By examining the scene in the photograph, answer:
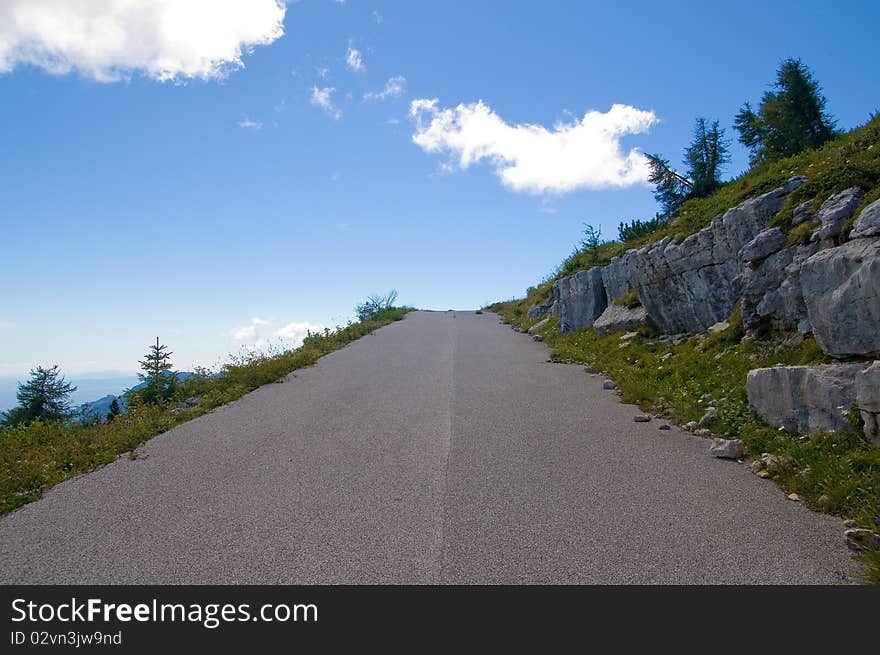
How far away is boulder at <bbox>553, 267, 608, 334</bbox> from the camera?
18359mm

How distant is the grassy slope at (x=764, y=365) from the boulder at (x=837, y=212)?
8.0 inches

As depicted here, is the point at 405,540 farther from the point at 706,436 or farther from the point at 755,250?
the point at 755,250

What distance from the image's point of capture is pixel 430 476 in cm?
621

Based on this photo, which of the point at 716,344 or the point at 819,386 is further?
the point at 716,344

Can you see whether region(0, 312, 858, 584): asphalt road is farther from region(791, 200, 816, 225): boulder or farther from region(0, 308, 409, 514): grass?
region(791, 200, 816, 225): boulder

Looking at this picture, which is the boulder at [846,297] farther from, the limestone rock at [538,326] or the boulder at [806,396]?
the limestone rock at [538,326]

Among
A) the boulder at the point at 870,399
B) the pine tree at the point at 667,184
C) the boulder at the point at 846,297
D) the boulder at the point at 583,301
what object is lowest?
the boulder at the point at 870,399

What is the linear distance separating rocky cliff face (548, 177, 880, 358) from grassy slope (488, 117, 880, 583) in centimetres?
36

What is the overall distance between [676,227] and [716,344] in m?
6.61

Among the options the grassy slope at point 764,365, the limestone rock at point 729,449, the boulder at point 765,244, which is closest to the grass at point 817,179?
the grassy slope at point 764,365

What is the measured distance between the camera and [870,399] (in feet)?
18.1

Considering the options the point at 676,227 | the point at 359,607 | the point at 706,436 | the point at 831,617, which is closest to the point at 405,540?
the point at 359,607

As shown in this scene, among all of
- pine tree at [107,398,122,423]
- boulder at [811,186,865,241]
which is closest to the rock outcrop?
boulder at [811,186,865,241]

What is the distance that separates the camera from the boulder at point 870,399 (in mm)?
5410
